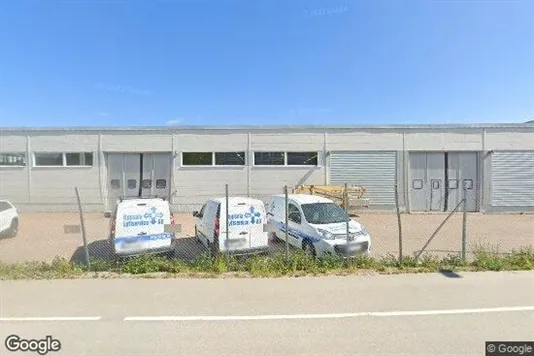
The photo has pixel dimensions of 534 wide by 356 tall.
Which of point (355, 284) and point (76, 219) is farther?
point (76, 219)

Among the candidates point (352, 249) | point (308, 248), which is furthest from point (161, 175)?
point (352, 249)

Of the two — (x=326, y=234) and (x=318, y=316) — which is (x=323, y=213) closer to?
(x=326, y=234)

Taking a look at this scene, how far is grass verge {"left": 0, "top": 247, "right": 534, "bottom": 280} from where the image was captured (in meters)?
6.61

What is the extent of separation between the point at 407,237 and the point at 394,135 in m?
7.57

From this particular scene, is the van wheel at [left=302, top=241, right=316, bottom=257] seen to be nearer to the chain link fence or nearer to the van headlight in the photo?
the chain link fence

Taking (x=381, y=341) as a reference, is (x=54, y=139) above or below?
above

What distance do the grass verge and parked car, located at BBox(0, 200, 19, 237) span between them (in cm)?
438

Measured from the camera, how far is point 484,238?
1062cm

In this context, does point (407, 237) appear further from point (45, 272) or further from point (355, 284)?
point (45, 272)

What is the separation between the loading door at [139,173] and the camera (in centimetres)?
1712

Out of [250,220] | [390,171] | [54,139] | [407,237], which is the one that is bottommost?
[407,237]

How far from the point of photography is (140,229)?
7.28 metres

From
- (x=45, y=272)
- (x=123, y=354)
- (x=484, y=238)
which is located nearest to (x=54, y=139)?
(x=45, y=272)

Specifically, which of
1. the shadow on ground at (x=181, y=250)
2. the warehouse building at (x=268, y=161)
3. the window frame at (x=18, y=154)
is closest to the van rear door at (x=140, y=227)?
the shadow on ground at (x=181, y=250)
